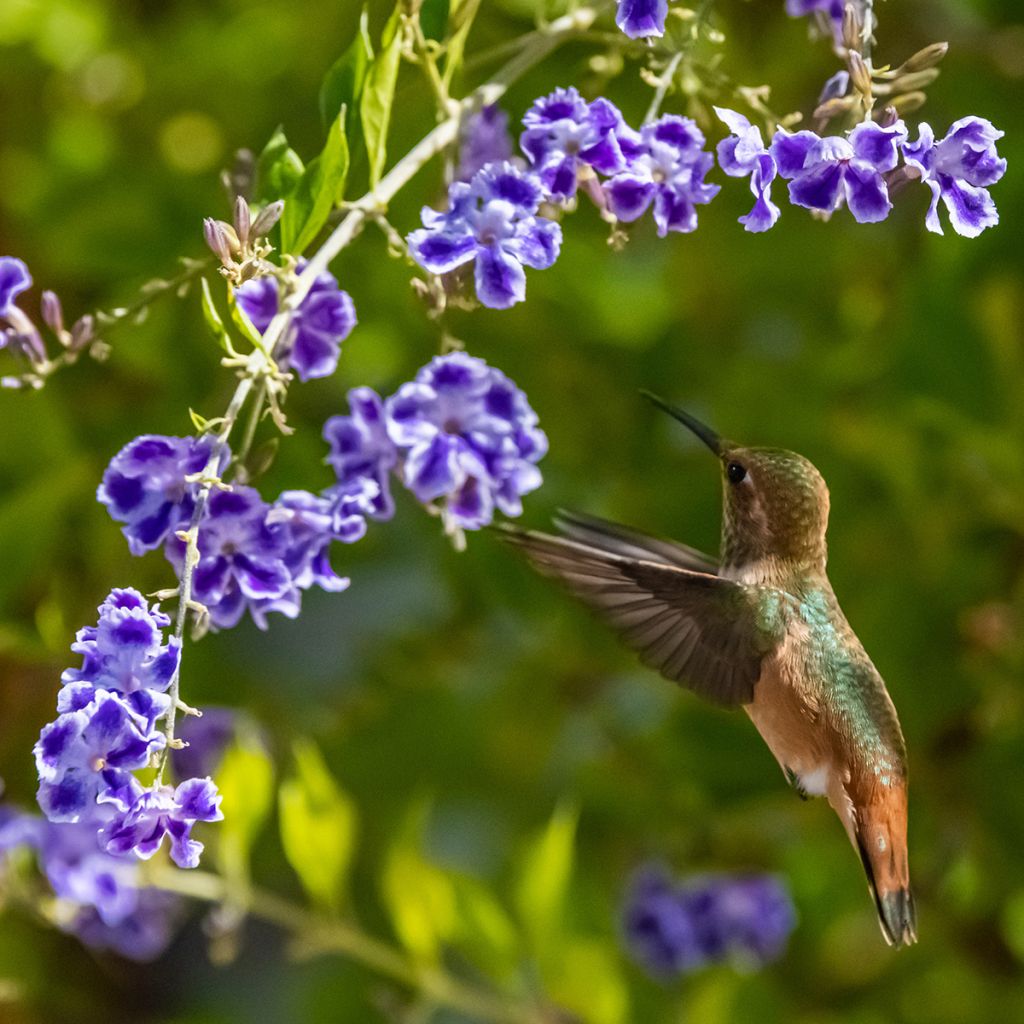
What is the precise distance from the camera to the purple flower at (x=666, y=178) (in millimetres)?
1358

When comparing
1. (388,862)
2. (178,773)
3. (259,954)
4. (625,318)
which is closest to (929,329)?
(625,318)

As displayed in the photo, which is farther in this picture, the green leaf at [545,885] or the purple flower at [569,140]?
the green leaf at [545,885]

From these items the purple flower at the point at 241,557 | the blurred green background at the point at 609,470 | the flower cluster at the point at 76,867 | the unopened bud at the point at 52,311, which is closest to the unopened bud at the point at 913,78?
the purple flower at the point at 241,557

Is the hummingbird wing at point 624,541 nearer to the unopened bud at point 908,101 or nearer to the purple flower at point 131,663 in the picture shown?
the unopened bud at point 908,101

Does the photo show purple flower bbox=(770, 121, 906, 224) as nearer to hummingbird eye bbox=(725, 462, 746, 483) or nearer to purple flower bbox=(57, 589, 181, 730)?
hummingbird eye bbox=(725, 462, 746, 483)

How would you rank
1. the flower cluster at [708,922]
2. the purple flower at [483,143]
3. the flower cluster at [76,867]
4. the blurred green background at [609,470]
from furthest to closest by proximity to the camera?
1. the flower cluster at [708,922]
2. the blurred green background at [609,470]
3. the flower cluster at [76,867]
4. the purple flower at [483,143]

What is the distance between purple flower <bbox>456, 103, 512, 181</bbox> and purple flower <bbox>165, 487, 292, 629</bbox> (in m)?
0.39

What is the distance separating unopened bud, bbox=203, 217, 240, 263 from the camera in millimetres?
1165

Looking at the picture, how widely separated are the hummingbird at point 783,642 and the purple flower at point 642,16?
0.35 metres

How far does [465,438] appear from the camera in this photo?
139 cm

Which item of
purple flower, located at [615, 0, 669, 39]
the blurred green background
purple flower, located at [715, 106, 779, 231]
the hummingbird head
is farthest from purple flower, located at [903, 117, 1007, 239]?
the blurred green background

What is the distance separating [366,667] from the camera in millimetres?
3033

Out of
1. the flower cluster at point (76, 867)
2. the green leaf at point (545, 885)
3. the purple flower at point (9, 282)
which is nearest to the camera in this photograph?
the purple flower at point (9, 282)

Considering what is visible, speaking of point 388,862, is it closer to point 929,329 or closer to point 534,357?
point 534,357
